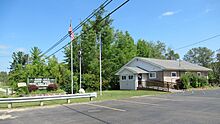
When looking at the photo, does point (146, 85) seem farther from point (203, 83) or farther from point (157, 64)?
point (203, 83)

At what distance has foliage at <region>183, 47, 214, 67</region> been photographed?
97.4 meters

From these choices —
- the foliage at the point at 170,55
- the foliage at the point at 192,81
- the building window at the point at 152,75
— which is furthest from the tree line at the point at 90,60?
the foliage at the point at 170,55

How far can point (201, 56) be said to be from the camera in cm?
10244

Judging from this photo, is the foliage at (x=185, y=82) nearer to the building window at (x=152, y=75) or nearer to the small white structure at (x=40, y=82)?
the building window at (x=152, y=75)

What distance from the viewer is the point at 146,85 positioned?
35.0 m

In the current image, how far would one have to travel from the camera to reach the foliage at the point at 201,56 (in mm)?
97406

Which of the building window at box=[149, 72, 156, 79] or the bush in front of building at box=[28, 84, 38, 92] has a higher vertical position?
the building window at box=[149, 72, 156, 79]

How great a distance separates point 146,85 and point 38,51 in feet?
68.2

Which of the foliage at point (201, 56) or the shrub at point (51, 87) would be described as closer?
the shrub at point (51, 87)

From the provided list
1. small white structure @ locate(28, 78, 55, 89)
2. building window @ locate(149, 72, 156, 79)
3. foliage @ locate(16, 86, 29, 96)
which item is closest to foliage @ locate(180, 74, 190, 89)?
building window @ locate(149, 72, 156, 79)

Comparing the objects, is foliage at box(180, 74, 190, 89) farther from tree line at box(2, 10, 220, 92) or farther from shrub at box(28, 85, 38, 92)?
shrub at box(28, 85, 38, 92)

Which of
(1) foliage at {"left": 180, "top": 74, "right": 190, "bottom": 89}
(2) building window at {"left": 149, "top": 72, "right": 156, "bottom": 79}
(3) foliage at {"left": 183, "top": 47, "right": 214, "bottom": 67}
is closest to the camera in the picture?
(1) foliage at {"left": 180, "top": 74, "right": 190, "bottom": 89}

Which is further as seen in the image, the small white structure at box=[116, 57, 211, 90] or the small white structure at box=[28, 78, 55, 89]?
the small white structure at box=[116, 57, 211, 90]

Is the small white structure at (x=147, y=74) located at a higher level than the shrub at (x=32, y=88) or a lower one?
higher
